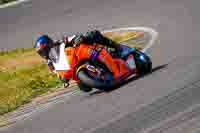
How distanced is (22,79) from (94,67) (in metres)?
3.68

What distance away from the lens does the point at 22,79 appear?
48.8ft

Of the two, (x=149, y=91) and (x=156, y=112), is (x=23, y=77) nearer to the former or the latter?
(x=149, y=91)

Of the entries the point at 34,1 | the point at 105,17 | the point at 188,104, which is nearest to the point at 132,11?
the point at 105,17

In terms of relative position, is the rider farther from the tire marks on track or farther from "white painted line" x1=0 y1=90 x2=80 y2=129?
the tire marks on track

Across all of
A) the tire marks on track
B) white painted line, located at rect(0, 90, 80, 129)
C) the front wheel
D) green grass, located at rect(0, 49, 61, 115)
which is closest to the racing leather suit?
white painted line, located at rect(0, 90, 80, 129)

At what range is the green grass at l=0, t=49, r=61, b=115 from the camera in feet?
43.3

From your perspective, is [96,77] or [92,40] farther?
[92,40]

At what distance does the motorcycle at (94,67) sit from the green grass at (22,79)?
4.92 ft

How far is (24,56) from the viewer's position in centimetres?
1761

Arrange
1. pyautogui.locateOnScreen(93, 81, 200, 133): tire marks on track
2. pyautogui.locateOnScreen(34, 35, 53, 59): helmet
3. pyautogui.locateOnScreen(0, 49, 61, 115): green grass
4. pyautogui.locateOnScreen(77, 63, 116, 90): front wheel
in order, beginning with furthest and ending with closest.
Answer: pyautogui.locateOnScreen(0, 49, 61, 115): green grass, pyautogui.locateOnScreen(34, 35, 53, 59): helmet, pyautogui.locateOnScreen(77, 63, 116, 90): front wheel, pyautogui.locateOnScreen(93, 81, 200, 133): tire marks on track

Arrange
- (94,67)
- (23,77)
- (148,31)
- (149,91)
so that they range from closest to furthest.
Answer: (149,91), (94,67), (23,77), (148,31)

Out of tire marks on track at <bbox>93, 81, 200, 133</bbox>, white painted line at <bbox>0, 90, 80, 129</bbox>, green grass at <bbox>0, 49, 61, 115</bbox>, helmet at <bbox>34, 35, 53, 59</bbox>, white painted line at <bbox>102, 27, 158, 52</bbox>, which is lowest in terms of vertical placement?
green grass at <bbox>0, 49, 61, 115</bbox>

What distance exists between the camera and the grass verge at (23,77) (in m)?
13.2

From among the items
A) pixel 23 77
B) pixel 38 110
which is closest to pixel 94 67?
pixel 38 110
